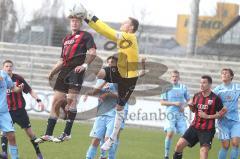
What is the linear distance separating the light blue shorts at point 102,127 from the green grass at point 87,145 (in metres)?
1.89

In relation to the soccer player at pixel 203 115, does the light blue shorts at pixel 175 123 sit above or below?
below

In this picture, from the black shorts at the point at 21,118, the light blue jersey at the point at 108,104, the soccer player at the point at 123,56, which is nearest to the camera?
the soccer player at the point at 123,56

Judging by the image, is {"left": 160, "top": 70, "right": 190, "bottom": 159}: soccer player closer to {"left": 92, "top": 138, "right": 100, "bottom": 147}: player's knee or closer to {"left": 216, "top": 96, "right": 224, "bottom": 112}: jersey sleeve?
{"left": 92, "top": 138, "right": 100, "bottom": 147}: player's knee

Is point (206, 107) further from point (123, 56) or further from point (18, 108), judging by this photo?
point (18, 108)

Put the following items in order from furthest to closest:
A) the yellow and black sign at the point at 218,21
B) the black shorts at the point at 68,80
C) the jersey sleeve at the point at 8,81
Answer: the yellow and black sign at the point at 218,21 < the jersey sleeve at the point at 8,81 < the black shorts at the point at 68,80

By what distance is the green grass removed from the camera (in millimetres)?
15811

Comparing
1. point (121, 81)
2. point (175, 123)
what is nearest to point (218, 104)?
point (121, 81)

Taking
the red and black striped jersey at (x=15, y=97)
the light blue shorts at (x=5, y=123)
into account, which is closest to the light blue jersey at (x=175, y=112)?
the red and black striped jersey at (x=15, y=97)

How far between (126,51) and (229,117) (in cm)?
399

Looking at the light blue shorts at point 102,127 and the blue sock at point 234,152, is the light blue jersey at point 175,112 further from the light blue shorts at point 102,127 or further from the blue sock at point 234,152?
the light blue shorts at point 102,127

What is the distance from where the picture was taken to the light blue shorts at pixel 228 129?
45.6 feet

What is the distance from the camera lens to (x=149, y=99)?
91.7ft

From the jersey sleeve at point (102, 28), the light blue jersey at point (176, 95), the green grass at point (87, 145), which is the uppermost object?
the jersey sleeve at point (102, 28)

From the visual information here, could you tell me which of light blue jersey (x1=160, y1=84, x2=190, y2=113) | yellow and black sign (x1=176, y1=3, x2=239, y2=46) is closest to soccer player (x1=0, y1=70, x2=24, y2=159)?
light blue jersey (x1=160, y1=84, x2=190, y2=113)
